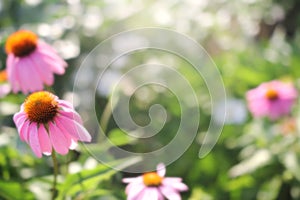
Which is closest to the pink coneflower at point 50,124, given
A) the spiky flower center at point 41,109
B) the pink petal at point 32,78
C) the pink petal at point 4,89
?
the spiky flower center at point 41,109

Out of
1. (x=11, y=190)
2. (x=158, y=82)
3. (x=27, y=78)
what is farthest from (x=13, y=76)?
(x=158, y=82)

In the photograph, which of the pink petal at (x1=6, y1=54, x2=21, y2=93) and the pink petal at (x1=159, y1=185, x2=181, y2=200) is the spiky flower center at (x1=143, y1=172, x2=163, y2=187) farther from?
the pink petal at (x1=6, y1=54, x2=21, y2=93)

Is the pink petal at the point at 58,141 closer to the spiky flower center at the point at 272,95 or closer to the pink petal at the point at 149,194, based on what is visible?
the pink petal at the point at 149,194

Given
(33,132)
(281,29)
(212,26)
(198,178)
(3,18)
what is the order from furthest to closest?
1. (281,29)
2. (212,26)
3. (3,18)
4. (198,178)
5. (33,132)

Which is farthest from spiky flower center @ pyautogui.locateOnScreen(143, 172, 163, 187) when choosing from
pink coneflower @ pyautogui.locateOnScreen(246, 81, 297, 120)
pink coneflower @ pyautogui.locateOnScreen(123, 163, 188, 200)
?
pink coneflower @ pyautogui.locateOnScreen(246, 81, 297, 120)

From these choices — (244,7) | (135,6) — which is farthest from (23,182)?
(244,7)

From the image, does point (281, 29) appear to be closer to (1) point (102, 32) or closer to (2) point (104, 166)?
(1) point (102, 32)

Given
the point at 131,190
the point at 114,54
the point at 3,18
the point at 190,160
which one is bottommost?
the point at 131,190

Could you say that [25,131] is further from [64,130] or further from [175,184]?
[175,184]
